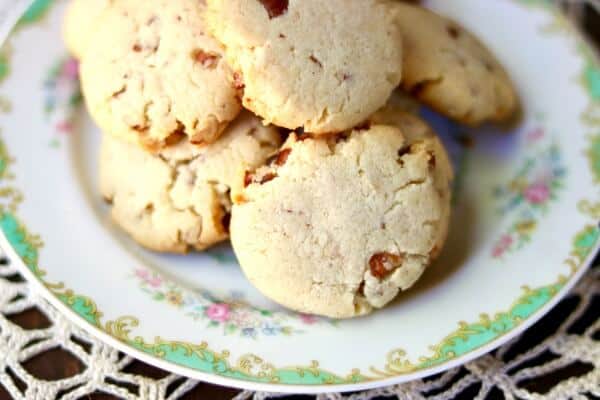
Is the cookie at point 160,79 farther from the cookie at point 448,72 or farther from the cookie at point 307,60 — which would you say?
the cookie at point 448,72

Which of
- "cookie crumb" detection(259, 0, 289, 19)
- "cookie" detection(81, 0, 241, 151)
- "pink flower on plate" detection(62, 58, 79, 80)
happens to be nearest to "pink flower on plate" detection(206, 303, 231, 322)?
"cookie" detection(81, 0, 241, 151)

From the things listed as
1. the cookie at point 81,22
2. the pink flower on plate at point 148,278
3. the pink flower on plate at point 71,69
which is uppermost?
the cookie at point 81,22

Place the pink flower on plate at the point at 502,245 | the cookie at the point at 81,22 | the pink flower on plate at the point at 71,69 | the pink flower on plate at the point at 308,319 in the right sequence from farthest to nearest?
the pink flower on plate at the point at 71,69 < the cookie at the point at 81,22 < the pink flower on plate at the point at 502,245 < the pink flower on plate at the point at 308,319

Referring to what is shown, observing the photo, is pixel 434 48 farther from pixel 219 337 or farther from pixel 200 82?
pixel 219 337

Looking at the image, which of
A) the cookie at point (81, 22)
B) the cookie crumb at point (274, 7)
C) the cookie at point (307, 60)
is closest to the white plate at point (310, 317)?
the cookie at point (81, 22)

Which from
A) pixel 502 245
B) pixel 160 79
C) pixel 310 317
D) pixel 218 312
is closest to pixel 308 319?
pixel 310 317

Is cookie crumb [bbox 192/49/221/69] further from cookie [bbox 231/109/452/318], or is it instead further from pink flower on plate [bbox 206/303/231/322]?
pink flower on plate [bbox 206/303/231/322]

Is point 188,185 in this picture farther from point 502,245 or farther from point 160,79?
point 502,245
